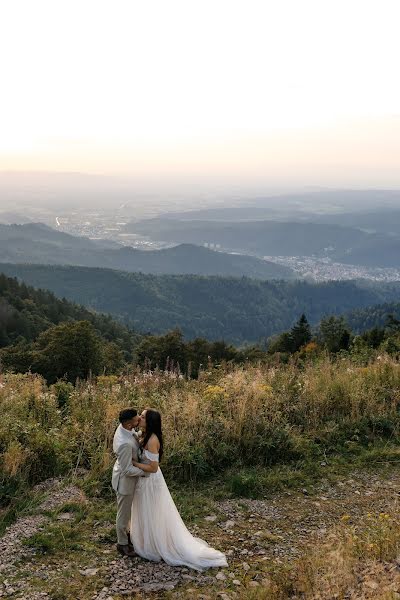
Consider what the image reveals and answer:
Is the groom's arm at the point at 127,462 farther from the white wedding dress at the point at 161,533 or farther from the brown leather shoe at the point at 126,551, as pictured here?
the brown leather shoe at the point at 126,551

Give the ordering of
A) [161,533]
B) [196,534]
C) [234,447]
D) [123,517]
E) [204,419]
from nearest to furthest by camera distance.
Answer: [161,533]
[123,517]
[196,534]
[234,447]
[204,419]

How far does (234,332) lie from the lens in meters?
188

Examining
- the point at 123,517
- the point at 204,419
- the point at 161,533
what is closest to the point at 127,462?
the point at 123,517

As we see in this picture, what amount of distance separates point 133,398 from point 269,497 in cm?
289

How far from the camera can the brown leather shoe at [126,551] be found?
15.7ft

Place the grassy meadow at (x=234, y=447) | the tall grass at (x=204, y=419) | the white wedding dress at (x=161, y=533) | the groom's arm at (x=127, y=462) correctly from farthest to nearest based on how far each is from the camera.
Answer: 1. the tall grass at (x=204, y=419)
2. the groom's arm at (x=127, y=462)
3. the white wedding dress at (x=161, y=533)
4. the grassy meadow at (x=234, y=447)

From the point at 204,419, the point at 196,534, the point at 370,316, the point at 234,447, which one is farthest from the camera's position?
the point at 370,316

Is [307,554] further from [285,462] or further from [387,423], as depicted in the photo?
[387,423]

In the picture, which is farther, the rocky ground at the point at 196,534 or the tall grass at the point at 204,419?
the tall grass at the point at 204,419

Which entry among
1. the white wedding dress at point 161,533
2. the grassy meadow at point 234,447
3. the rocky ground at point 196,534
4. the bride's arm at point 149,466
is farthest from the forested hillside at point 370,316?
the bride's arm at point 149,466

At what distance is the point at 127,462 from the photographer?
4.81 meters

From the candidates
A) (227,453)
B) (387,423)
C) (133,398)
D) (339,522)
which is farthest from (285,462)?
(133,398)

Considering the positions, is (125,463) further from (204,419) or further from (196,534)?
(204,419)

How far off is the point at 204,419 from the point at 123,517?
234 centimetres
